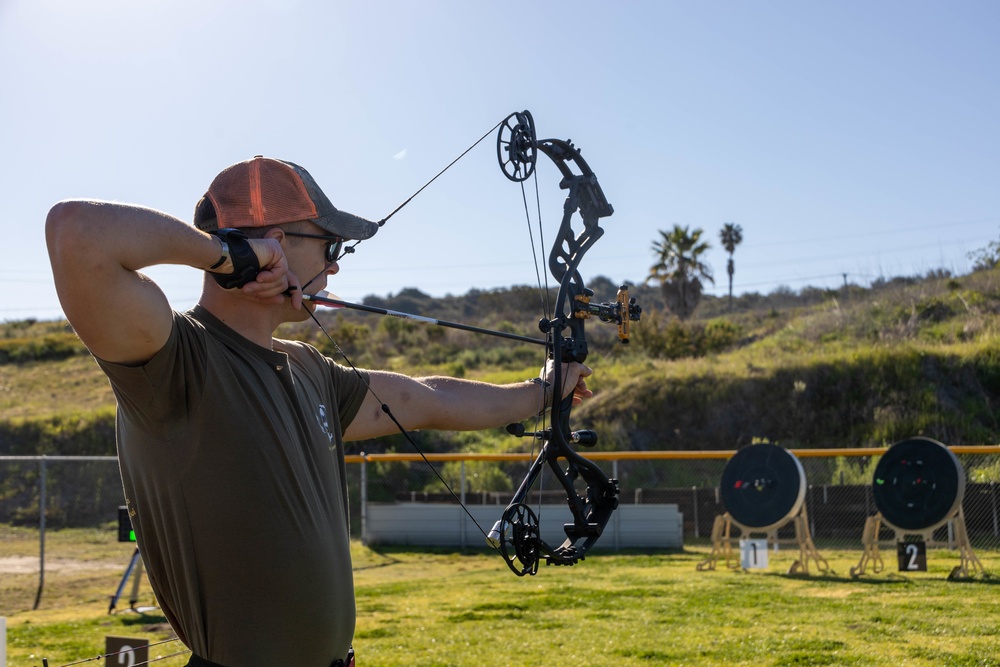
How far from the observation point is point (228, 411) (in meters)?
2.06

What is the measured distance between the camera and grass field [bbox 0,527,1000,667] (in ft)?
21.8

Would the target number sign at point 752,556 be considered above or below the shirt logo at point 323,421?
below

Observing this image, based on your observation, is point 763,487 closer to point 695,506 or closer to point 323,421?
point 695,506

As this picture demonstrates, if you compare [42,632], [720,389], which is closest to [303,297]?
[42,632]

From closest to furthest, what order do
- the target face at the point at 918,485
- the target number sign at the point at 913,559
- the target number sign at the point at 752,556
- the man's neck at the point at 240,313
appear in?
1. the man's neck at the point at 240,313
2. the target number sign at the point at 913,559
3. the target face at the point at 918,485
4. the target number sign at the point at 752,556

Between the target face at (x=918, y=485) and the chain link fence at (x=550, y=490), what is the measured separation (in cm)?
79

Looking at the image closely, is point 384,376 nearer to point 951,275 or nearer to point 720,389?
point 720,389

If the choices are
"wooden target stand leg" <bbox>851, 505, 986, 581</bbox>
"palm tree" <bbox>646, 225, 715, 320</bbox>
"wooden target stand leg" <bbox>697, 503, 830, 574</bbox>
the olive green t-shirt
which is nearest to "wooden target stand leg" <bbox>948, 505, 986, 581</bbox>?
"wooden target stand leg" <bbox>851, 505, 986, 581</bbox>

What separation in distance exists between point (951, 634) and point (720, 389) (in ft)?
54.3

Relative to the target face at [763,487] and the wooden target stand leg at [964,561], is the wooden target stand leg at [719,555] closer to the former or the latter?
Answer: the target face at [763,487]

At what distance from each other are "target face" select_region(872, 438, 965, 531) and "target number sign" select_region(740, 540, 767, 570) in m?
1.43

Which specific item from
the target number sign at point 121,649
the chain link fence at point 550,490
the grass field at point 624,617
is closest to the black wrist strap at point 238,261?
the target number sign at point 121,649

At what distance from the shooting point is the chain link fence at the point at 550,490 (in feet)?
44.0

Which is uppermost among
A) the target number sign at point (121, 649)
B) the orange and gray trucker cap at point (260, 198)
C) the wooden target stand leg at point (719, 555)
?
the orange and gray trucker cap at point (260, 198)
